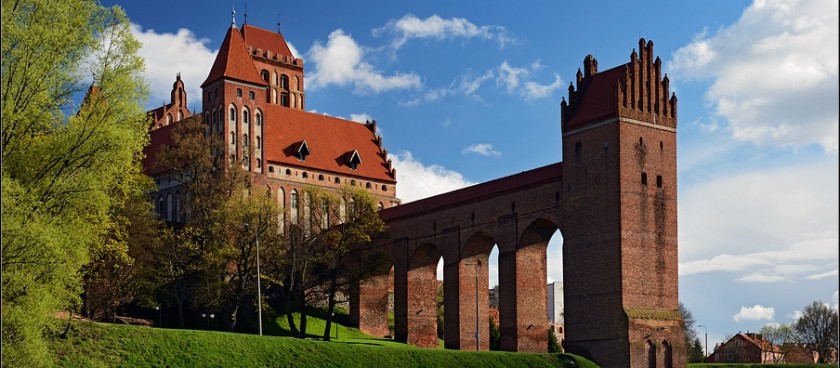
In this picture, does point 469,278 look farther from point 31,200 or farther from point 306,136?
point 31,200

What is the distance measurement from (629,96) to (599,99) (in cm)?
186

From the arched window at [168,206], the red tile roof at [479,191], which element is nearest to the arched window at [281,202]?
the arched window at [168,206]

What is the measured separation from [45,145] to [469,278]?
38.4 meters

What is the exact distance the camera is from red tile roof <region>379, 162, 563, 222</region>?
58500 mm

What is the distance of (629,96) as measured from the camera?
5597cm

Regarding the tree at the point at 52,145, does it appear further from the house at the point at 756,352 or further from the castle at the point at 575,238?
the house at the point at 756,352

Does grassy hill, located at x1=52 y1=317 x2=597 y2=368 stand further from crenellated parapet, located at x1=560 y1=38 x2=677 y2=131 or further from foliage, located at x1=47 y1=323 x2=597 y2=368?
crenellated parapet, located at x1=560 y1=38 x2=677 y2=131

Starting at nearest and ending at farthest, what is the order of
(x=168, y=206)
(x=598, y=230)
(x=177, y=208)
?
(x=598, y=230) → (x=177, y=208) → (x=168, y=206)

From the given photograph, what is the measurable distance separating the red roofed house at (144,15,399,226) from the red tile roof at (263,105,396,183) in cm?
7

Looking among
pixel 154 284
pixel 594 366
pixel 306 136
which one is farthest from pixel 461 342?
pixel 306 136

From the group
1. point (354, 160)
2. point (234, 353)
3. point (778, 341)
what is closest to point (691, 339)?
point (778, 341)

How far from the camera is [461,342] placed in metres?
61.4

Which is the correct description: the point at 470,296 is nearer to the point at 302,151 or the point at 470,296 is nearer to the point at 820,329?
the point at 302,151

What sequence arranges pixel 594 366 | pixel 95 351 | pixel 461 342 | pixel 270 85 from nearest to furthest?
pixel 95 351, pixel 594 366, pixel 461 342, pixel 270 85
